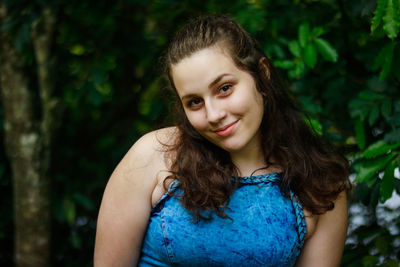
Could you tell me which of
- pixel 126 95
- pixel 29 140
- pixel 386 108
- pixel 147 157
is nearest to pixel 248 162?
pixel 147 157

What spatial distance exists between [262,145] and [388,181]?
439 millimetres

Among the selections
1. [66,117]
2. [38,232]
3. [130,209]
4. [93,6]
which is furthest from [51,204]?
[130,209]

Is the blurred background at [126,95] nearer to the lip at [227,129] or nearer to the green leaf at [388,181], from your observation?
the green leaf at [388,181]

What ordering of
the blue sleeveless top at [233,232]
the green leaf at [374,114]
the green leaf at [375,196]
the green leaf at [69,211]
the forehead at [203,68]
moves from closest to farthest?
the forehead at [203,68], the blue sleeveless top at [233,232], the green leaf at [375,196], the green leaf at [374,114], the green leaf at [69,211]

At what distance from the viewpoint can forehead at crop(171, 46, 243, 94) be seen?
4.19 ft

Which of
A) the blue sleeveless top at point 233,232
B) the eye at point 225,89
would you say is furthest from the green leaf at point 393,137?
the eye at point 225,89

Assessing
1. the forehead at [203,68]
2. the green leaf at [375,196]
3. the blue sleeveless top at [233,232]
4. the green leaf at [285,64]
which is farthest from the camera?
the green leaf at [285,64]

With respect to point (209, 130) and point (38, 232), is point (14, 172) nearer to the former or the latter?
point (38, 232)

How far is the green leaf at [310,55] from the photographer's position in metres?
1.85

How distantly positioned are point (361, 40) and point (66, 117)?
1.98 m

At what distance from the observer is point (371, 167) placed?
61.7 inches

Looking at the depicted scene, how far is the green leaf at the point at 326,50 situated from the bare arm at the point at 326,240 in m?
0.57

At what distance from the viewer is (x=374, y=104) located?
1.83 meters

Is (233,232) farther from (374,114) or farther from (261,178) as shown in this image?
(374,114)
